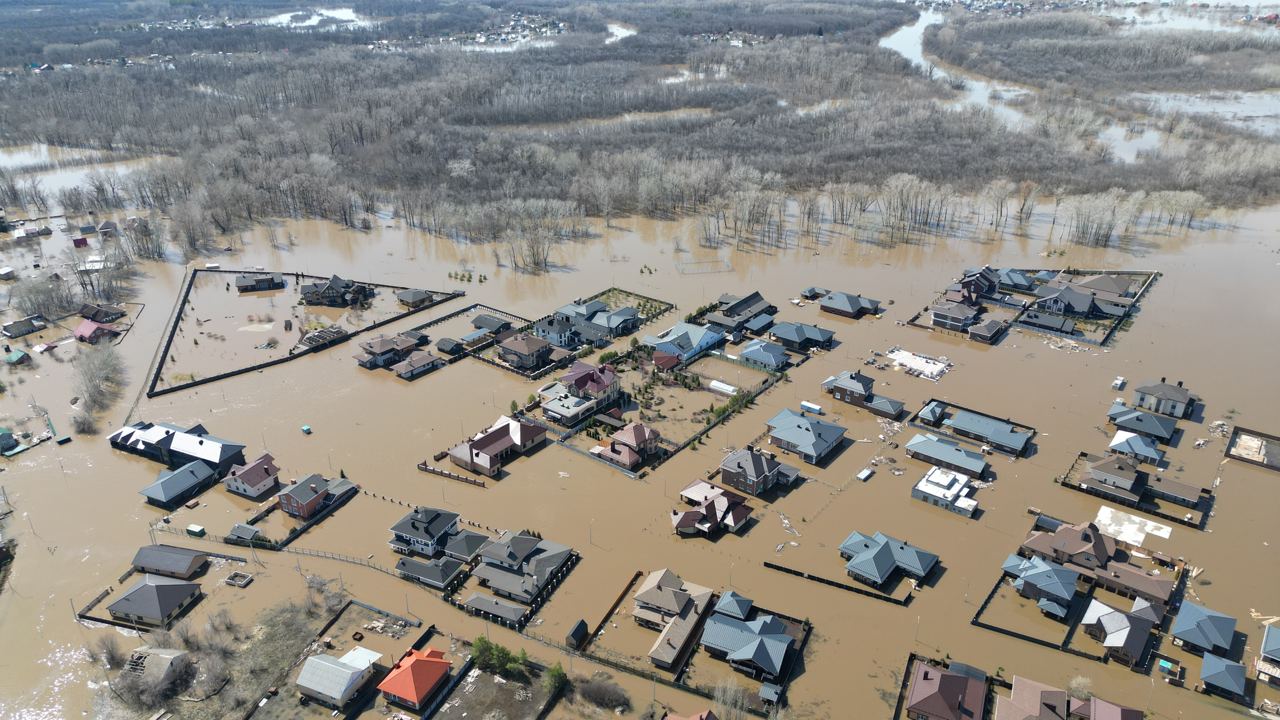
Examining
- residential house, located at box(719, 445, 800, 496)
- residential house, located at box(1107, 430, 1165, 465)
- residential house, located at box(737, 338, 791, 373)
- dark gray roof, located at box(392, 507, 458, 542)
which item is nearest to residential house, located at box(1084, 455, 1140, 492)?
residential house, located at box(1107, 430, 1165, 465)

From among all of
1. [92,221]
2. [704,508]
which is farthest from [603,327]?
[92,221]

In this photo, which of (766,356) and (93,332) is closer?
Result: (766,356)

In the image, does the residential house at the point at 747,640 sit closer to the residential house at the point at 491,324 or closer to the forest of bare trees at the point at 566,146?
the residential house at the point at 491,324

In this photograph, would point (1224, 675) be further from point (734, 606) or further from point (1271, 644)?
point (734, 606)

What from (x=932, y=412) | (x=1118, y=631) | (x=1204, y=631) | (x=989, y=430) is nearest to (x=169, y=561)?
(x=1118, y=631)

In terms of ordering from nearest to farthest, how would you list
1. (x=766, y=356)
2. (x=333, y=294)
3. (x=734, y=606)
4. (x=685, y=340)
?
1. (x=734, y=606)
2. (x=766, y=356)
3. (x=685, y=340)
4. (x=333, y=294)

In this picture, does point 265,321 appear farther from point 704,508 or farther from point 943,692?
point 943,692

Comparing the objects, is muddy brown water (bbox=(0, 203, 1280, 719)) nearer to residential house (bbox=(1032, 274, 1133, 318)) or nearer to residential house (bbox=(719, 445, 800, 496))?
residential house (bbox=(719, 445, 800, 496))
